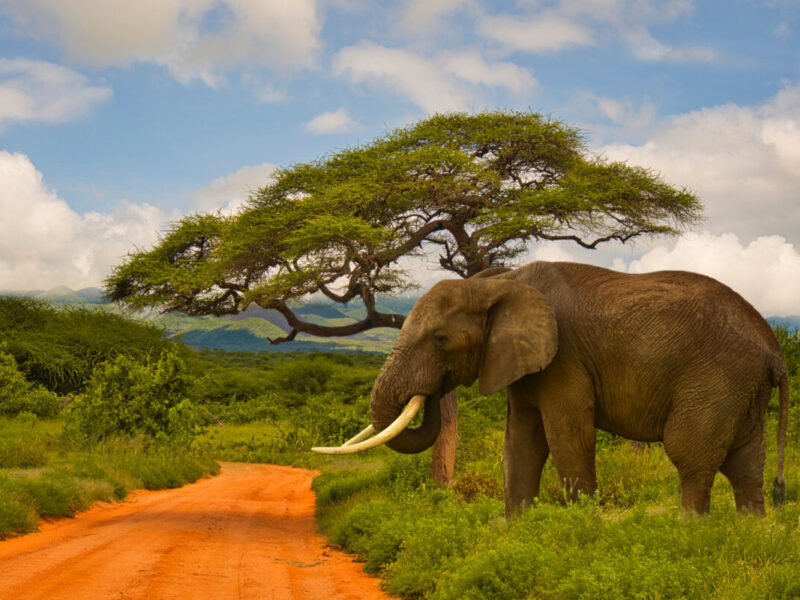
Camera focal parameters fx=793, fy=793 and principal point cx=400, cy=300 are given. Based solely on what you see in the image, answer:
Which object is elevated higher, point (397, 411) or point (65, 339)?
point (65, 339)

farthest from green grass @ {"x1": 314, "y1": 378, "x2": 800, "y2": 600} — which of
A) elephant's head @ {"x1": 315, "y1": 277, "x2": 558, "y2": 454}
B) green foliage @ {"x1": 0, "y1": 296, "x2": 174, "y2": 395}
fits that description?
green foliage @ {"x1": 0, "y1": 296, "x2": 174, "y2": 395}

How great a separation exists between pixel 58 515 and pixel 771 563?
11180mm

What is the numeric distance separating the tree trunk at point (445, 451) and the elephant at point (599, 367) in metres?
6.16

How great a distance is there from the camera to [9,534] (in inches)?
435

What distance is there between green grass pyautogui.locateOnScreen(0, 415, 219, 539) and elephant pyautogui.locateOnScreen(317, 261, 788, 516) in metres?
7.13

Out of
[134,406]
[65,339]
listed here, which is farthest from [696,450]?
[65,339]

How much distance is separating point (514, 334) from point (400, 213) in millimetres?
10449

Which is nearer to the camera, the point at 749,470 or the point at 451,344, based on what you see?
the point at 749,470

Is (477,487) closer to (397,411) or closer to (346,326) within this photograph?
(397,411)

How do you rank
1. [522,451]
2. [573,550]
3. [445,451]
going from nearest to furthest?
[573,550] < [522,451] < [445,451]

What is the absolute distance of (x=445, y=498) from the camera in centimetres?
1150

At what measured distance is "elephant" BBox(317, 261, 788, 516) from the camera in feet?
23.1

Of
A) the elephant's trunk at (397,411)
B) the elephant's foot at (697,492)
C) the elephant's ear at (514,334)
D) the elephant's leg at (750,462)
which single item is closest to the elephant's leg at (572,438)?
the elephant's ear at (514,334)

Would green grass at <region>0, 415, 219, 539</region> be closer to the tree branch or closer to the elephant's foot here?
the tree branch
